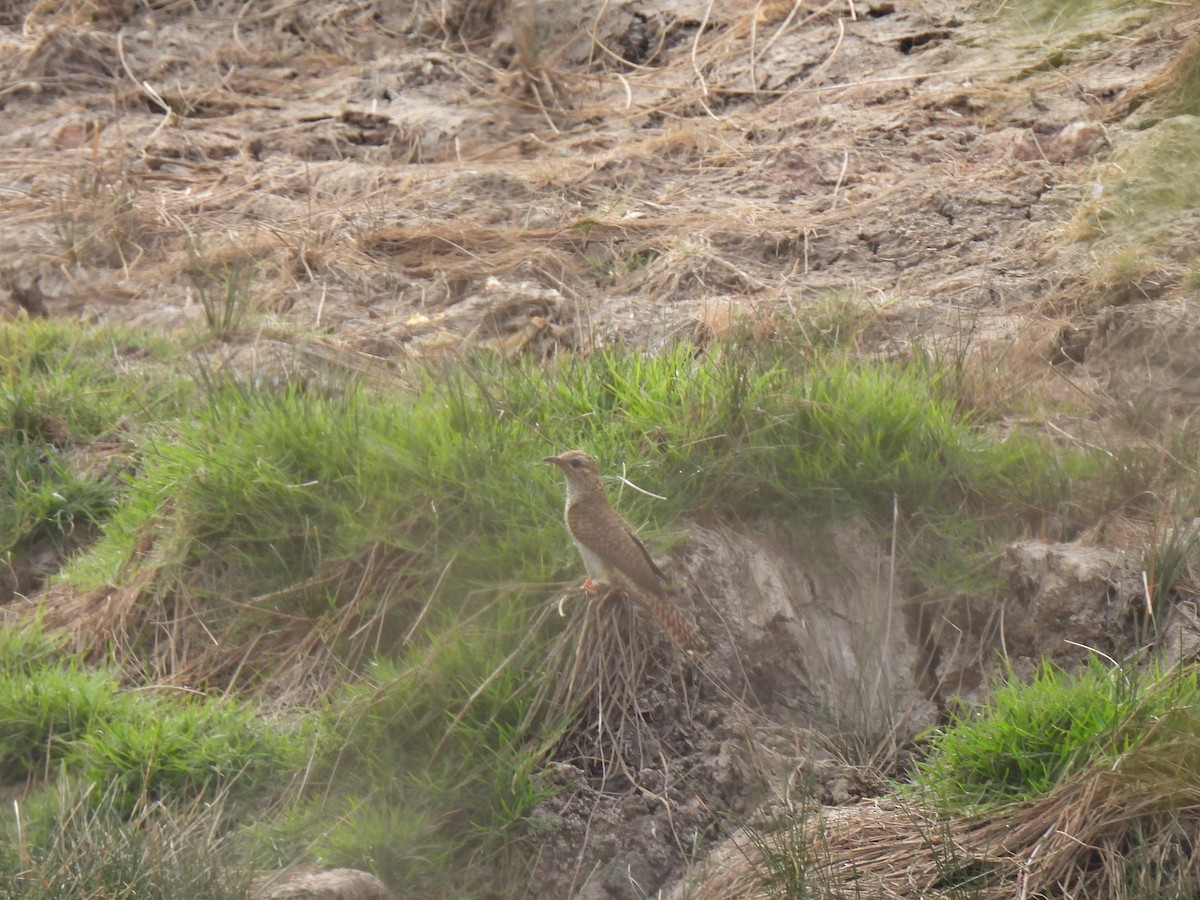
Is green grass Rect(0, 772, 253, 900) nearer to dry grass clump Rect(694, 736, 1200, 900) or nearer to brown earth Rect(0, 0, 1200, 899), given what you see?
brown earth Rect(0, 0, 1200, 899)

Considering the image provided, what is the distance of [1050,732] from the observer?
402 cm

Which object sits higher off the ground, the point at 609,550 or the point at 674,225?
the point at 609,550

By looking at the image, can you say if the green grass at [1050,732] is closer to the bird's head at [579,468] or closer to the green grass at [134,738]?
the bird's head at [579,468]

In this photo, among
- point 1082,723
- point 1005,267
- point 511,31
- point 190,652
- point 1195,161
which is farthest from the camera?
point 511,31

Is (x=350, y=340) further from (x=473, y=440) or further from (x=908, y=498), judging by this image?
(x=908, y=498)

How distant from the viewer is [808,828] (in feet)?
13.3

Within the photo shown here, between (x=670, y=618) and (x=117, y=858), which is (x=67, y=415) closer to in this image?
(x=117, y=858)

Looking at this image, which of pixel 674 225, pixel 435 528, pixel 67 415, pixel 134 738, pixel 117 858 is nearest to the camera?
pixel 117 858

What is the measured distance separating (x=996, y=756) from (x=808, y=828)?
56 centimetres

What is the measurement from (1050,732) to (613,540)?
1348 millimetres

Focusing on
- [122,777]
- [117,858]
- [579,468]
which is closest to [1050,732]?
[579,468]

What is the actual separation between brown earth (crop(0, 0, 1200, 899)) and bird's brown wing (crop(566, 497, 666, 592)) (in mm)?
367

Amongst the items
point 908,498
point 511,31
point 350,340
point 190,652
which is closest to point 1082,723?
point 908,498

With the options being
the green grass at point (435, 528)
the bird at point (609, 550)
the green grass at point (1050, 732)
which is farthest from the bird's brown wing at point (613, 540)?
the green grass at point (1050, 732)
